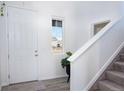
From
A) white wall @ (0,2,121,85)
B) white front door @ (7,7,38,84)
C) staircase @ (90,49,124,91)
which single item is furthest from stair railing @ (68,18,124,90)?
white front door @ (7,7,38,84)

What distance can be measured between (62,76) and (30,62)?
4.29 ft

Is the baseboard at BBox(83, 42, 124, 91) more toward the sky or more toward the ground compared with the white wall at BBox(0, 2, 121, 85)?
more toward the ground

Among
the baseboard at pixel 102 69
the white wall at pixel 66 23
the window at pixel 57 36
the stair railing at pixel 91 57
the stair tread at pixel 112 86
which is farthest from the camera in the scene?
the window at pixel 57 36

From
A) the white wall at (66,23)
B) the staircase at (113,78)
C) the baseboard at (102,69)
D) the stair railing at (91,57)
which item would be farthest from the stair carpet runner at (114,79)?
the white wall at (66,23)

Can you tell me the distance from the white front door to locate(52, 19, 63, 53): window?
→ 69 cm

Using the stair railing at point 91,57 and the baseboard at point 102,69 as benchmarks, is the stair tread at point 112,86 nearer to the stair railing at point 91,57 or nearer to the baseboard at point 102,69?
the baseboard at point 102,69

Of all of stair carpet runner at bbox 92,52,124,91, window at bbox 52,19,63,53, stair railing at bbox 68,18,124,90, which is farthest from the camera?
window at bbox 52,19,63,53

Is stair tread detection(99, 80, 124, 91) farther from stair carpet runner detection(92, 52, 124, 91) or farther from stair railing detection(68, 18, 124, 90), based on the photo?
stair railing detection(68, 18, 124, 90)

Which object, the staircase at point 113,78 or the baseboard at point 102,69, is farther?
the baseboard at point 102,69

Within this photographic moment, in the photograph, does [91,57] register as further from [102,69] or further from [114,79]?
[114,79]

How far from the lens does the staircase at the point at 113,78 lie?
95.0 inches

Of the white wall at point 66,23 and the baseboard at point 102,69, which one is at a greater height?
the white wall at point 66,23

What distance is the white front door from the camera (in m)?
3.55

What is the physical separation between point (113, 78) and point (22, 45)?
8.60 ft
